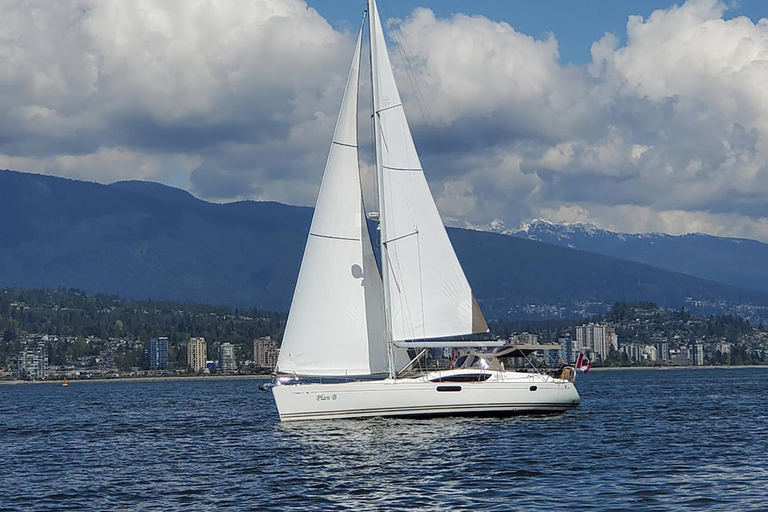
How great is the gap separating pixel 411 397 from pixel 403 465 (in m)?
11.0

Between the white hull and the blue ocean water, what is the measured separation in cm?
59

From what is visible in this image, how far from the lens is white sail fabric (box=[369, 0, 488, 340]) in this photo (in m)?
50.4

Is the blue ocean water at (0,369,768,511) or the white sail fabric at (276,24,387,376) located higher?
the white sail fabric at (276,24,387,376)

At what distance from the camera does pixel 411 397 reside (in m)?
48.9

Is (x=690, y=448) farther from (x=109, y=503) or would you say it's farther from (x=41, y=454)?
(x=41, y=454)

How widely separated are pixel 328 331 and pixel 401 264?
430 cm

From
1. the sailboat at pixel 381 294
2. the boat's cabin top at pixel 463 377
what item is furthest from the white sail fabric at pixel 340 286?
the boat's cabin top at pixel 463 377

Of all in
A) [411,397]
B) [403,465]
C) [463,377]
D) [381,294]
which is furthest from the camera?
[381,294]

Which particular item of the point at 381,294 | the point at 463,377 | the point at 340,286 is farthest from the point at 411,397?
the point at 340,286

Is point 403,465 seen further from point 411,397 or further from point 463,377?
point 463,377

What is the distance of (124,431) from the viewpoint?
188ft

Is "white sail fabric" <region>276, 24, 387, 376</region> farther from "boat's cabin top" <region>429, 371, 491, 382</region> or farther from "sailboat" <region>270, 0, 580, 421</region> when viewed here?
"boat's cabin top" <region>429, 371, 491, 382</region>

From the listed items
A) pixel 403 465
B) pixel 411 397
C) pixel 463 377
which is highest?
pixel 463 377

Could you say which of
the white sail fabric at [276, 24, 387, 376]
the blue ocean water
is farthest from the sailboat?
the blue ocean water
